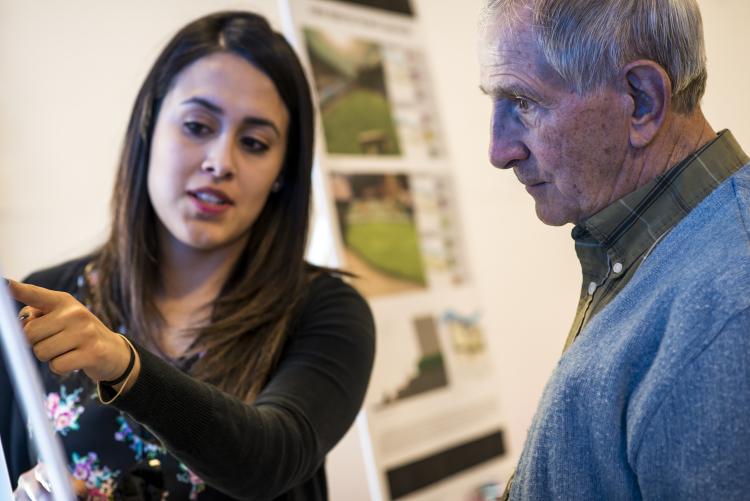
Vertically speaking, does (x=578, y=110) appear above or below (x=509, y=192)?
below

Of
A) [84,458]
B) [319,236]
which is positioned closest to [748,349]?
[84,458]

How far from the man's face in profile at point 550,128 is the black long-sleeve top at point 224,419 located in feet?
1.58

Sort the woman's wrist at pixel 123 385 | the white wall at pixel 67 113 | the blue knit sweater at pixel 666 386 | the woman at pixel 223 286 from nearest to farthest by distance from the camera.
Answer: the blue knit sweater at pixel 666 386, the woman's wrist at pixel 123 385, the woman at pixel 223 286, the white wall at pixel 67 113

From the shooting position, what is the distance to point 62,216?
8.13 feet

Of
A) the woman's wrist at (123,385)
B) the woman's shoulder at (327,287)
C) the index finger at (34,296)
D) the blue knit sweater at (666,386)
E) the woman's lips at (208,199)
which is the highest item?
the woman's lips at (208,199)

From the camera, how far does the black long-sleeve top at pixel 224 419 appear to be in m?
0.99

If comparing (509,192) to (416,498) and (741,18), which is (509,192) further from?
(416,498)

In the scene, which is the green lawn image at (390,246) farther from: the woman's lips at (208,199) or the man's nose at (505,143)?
the man's nose at (505,143)

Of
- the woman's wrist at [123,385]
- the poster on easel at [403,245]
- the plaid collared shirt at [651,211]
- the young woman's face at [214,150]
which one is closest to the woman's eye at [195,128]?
the young woman's face at [214,150]

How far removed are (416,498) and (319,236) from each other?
0.94 m

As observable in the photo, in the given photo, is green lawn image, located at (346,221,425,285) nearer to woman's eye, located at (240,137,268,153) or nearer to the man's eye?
woman's eye, located at (240,137,268,153)

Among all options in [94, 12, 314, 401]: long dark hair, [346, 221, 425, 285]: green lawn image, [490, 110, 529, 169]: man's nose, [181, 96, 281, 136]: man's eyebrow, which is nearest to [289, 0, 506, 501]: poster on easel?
[346, 221, 425, 285]: green lawn image

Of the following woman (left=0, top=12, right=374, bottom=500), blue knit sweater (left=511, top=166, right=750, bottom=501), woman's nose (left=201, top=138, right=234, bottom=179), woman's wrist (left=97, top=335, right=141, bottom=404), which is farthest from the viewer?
woman's nose (left=201, top=138, right=234, bottom=179)

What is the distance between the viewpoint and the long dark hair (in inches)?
55.0
